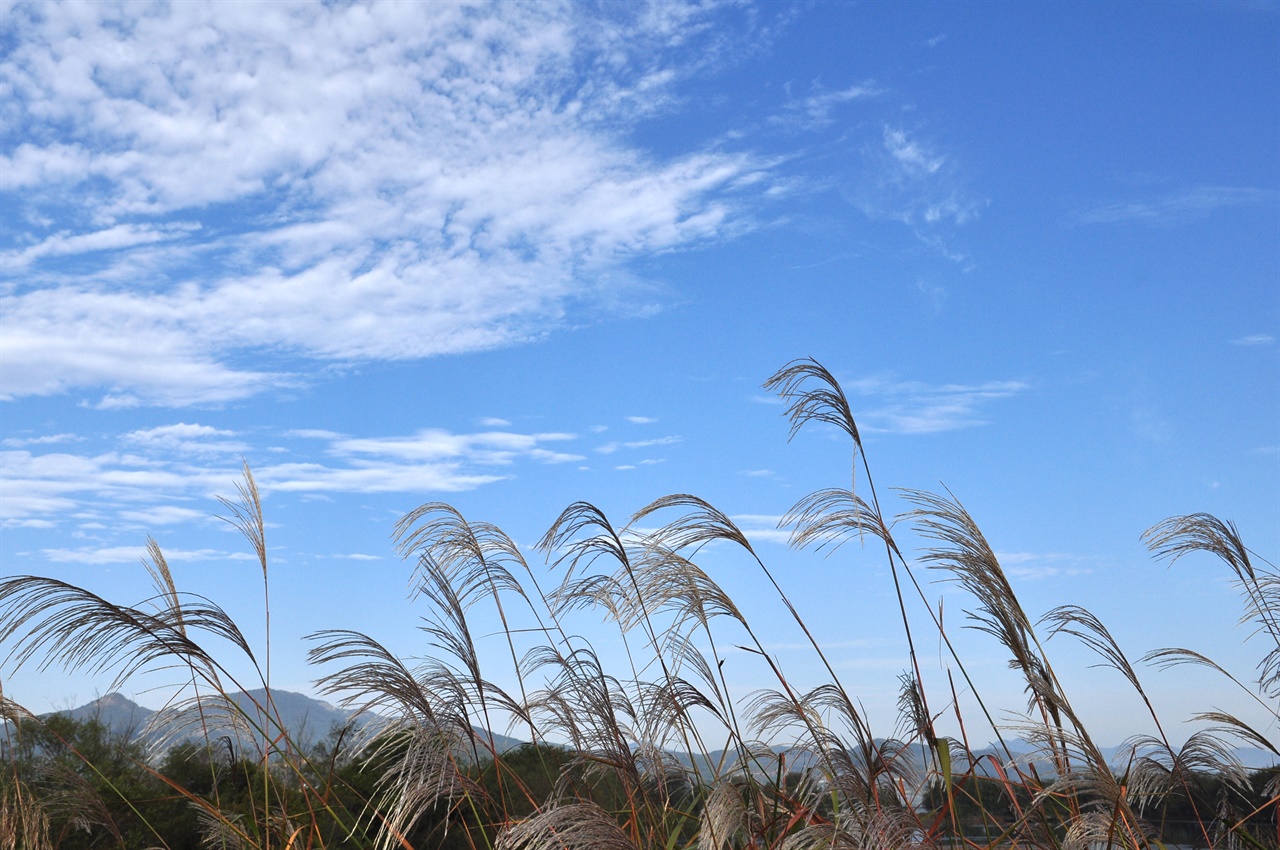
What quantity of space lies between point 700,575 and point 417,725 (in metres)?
1.01

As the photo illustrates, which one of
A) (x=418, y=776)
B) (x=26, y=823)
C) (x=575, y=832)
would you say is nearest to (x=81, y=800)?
(x=26, y=823)

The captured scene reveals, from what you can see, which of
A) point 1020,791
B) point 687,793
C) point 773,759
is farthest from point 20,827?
point 1020,791

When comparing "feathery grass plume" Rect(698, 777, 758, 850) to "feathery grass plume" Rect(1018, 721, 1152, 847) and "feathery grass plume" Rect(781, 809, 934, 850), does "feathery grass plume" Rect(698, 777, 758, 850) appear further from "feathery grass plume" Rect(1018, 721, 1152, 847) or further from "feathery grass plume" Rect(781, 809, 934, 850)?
"feathery grass plume" Rect(1018, 721, 1152, 847)

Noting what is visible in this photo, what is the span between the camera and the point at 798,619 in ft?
11.2

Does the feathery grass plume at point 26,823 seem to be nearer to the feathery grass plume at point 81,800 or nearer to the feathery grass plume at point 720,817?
the feathery grass plume at point 81,800

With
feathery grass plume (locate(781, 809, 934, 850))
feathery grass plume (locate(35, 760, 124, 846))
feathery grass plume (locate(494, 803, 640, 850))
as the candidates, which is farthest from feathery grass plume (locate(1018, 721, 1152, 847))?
feathery grass plume (locate(35, 760, 124, 846))

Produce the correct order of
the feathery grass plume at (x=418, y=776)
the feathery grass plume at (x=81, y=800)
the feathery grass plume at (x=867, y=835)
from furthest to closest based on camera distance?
the feathery grass plume at (x=81, y=800) < the feathery grass plume at (x=418, y=776) < the feathery grass plume at (x=867, y=835)

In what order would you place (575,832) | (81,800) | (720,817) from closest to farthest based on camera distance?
(575,832)
(720,817)
(81,800)

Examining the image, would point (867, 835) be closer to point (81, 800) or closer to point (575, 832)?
point (575, 832)

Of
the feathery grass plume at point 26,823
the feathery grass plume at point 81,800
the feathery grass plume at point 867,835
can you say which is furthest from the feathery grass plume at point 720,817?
the feathery grass plume at point 26,823

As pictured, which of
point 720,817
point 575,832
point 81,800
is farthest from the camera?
point 81,800

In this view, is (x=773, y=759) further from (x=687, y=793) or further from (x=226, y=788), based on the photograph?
(x=226, y=788)

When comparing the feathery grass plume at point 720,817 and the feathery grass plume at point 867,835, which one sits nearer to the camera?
the feathery grass plume at point 867,835

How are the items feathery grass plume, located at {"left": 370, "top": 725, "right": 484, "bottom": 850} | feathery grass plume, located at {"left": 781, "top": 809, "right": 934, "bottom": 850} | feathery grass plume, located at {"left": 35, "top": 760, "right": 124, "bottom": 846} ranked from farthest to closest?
feathery grass plume, located at {"left": 35, "top": 760, "right": 124, "bottom": 846} → feathery grass plume, located at {"left": 370, "top": 725, "right": 484, "bottom": 850} → feathery grass plume, located at {"left": 781, "top": 809, "right": 934, "bottom": 850}
